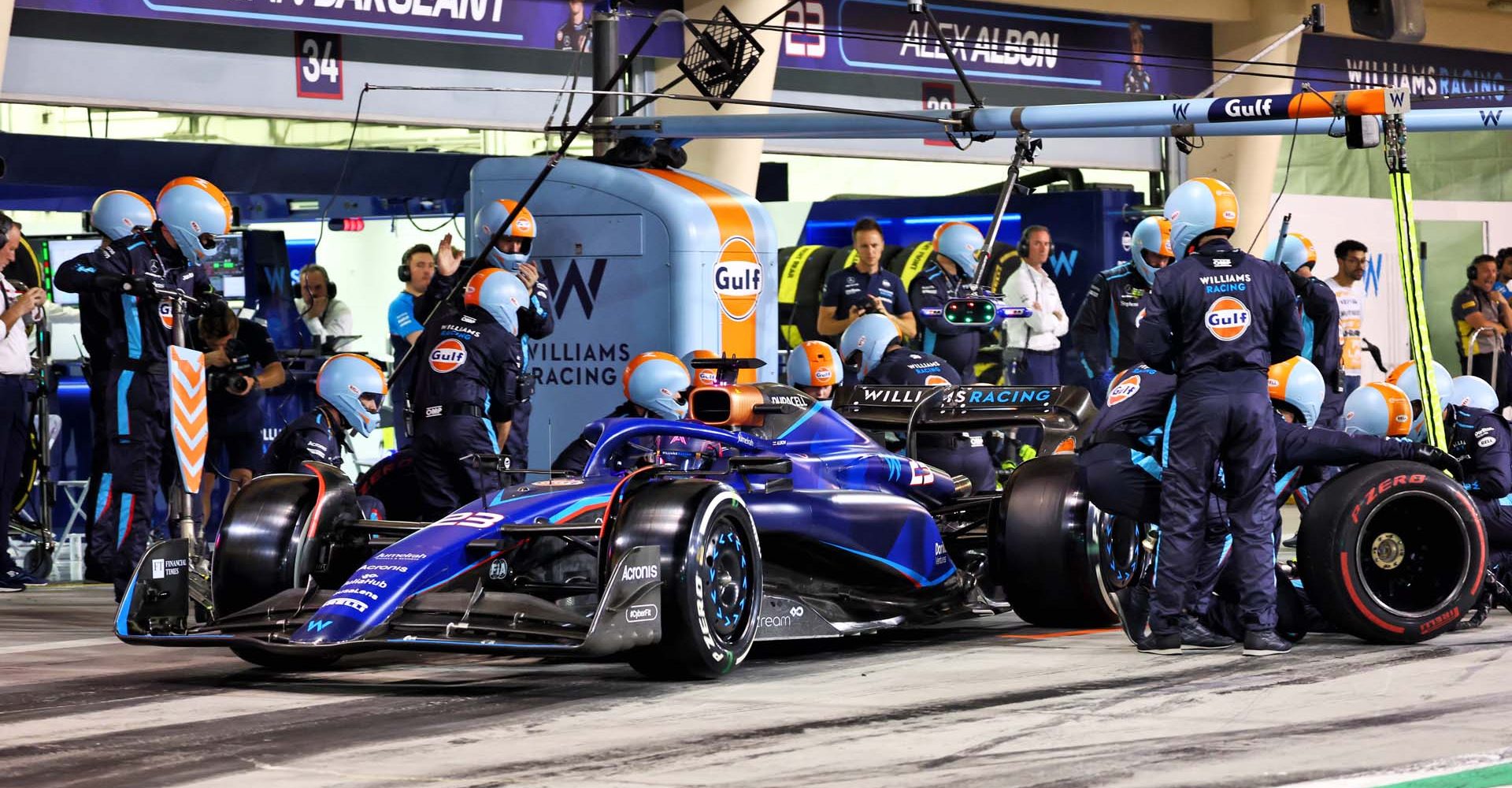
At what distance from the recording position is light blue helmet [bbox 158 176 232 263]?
38.0 ft

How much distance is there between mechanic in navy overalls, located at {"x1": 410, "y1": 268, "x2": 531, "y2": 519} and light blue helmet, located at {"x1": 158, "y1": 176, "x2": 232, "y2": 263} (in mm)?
1265

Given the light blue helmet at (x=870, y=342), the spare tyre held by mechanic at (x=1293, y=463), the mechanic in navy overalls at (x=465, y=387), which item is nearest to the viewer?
the spare tyre held by mechanic at (x=1293, y=463)

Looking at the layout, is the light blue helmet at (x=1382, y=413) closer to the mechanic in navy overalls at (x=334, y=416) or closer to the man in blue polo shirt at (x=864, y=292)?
the mechanic in navy overalls at (x=334, y=416)

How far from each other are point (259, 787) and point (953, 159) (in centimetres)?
1461

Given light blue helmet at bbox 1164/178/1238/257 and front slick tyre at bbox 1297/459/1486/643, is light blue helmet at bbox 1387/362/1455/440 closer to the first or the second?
front slick tyre at bbox 1297/459/1486/643

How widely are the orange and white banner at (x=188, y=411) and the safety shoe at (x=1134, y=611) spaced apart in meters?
4.39

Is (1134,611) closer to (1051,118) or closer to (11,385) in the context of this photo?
(1051,118)

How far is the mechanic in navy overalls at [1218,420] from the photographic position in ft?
29.5

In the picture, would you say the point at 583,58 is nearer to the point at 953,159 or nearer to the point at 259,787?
the point at 953,159

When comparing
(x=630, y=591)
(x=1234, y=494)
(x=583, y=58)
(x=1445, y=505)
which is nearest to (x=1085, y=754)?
(x=630, y=591)

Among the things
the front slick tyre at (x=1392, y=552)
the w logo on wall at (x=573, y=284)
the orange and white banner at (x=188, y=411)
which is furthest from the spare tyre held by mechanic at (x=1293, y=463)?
the w logo on wall at (x=573, y=284)

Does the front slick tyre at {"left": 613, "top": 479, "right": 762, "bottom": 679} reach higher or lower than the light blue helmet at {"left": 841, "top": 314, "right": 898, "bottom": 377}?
lower

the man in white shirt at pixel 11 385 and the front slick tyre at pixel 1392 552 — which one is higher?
the man in white shirt at pixel 11 385

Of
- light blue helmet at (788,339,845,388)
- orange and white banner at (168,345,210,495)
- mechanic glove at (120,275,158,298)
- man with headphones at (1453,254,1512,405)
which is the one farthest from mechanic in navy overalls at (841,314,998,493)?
man with headphones at (1453,254,1512,405)
